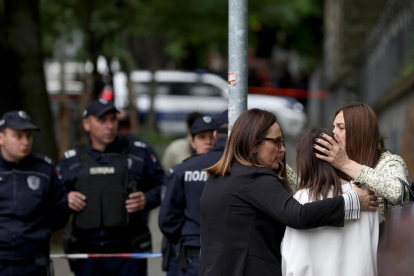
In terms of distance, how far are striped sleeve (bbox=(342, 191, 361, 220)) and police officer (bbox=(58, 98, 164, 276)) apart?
2.97 metres

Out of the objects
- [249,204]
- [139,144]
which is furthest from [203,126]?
[249,204]

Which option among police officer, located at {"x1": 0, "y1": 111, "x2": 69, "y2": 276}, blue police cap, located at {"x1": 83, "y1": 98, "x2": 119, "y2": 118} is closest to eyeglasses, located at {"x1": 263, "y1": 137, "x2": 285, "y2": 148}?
police officer, located at {"x1": 0, "y1": 111, "x2": 69, "y2": 276}

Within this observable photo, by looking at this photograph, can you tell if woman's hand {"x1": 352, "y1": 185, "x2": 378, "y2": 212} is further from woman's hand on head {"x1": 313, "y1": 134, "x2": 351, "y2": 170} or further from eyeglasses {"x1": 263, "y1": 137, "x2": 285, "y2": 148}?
eyeglasses {"x1": 263, "y1": 137, "x2": 285, "y2": 148}

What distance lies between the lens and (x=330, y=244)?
416cm

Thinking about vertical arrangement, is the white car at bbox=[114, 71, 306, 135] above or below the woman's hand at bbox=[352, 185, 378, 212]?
above

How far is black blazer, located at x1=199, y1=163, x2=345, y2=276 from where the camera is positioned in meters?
4.18

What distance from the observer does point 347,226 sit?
164 inches

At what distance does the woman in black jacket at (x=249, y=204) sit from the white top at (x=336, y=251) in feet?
0.27

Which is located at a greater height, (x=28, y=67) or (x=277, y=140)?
(x=28, y=67)

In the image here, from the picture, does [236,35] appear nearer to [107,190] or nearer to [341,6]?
[107,190]

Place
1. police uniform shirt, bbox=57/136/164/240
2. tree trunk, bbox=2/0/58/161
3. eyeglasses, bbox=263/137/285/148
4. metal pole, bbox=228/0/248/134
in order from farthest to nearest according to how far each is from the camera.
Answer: tree trunk, bbox=2/0/58/161 < police uniform shirt, bbox=57/136/164/240 < metal pole, bbox=228/0/248/134 < eyeglasses, bbox=263/137/285/148

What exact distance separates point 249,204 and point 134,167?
2839 mm

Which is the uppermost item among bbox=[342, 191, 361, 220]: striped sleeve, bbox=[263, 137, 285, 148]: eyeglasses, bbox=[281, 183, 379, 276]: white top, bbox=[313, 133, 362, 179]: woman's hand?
bbox=[263, 137, 285, 148]: eyeglasses

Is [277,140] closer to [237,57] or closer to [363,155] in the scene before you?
[363,155]
